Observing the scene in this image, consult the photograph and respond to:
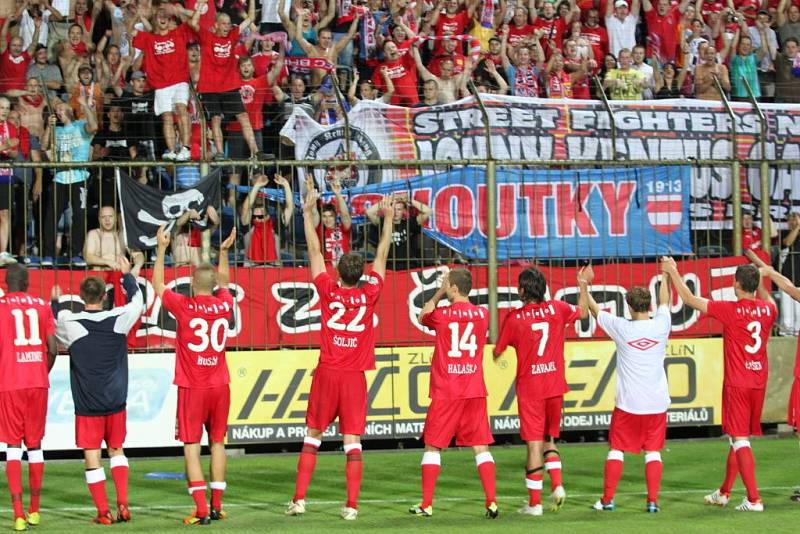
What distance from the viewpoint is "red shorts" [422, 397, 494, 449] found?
11.3 metres

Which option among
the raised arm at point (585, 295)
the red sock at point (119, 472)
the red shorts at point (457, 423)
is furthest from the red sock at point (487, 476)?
the red sock at point (119, 472)

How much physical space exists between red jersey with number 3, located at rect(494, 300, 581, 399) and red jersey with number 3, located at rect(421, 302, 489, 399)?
421 mm

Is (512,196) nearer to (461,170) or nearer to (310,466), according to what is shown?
(461,170)

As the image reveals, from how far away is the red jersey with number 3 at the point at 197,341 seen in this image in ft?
36.7

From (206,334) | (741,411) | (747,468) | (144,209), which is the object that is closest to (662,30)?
(144,209)

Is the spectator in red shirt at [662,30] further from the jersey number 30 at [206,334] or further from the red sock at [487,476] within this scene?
the jersey number 30 at [206,334]

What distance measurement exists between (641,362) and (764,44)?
12.1 metres

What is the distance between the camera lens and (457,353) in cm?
1141

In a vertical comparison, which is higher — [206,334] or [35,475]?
[206,334]

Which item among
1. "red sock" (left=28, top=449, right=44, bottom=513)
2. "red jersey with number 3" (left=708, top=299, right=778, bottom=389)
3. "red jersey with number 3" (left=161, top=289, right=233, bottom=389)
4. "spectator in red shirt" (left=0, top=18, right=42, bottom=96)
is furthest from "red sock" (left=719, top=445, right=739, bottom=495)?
"spectator in red shirt" (left=0, top=18, right=42, bottom=96)

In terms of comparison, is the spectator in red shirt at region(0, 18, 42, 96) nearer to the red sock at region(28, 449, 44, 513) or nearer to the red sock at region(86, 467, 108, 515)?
the red sock at region(28, 449, 44, 513)

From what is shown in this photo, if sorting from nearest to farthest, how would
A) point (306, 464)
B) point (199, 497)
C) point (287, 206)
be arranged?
point (199, 497) → point (306, 464) → point (287, 206)

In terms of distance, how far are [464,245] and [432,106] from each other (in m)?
2.26

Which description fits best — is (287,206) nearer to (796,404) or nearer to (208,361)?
(208,361)
